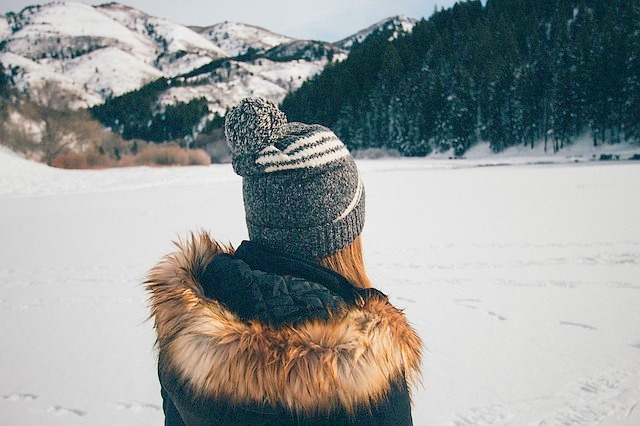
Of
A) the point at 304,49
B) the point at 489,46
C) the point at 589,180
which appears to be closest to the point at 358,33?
the point at 304,49

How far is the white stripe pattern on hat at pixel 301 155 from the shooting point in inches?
37.9

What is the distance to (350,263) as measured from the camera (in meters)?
1.15

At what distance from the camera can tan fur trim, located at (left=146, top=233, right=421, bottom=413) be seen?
2.62ft

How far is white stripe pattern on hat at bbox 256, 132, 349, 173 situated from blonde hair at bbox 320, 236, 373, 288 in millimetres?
268

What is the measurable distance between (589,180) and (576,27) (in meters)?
49.9

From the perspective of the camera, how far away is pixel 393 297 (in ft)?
15.6

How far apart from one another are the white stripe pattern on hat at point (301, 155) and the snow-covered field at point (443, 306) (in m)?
1.65

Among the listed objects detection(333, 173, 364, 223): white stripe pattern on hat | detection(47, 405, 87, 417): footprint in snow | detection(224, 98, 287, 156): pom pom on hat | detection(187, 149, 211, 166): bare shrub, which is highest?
detection(187, 149, 211, 166): bare shrub

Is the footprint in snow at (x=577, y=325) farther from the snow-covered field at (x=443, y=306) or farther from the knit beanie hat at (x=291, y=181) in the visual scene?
the knit beanie hat at (x=291, y=181)

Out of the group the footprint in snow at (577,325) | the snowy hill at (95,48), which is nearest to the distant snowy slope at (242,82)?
the snowy hill at (95,48)

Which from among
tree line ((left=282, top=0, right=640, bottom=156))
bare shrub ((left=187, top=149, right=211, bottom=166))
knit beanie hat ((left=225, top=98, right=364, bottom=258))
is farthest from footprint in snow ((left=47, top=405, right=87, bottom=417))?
tree line ((left=282, top=0, right=640, bottom=156))

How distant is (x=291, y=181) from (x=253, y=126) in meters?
0.18

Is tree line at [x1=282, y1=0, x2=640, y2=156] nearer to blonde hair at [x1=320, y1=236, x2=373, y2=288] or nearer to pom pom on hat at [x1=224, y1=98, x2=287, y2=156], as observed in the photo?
blonde hair at [x1=320, y1=236, x2=373, y2=288]

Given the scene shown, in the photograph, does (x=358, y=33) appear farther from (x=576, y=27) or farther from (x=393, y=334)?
(x=393, y=334)
